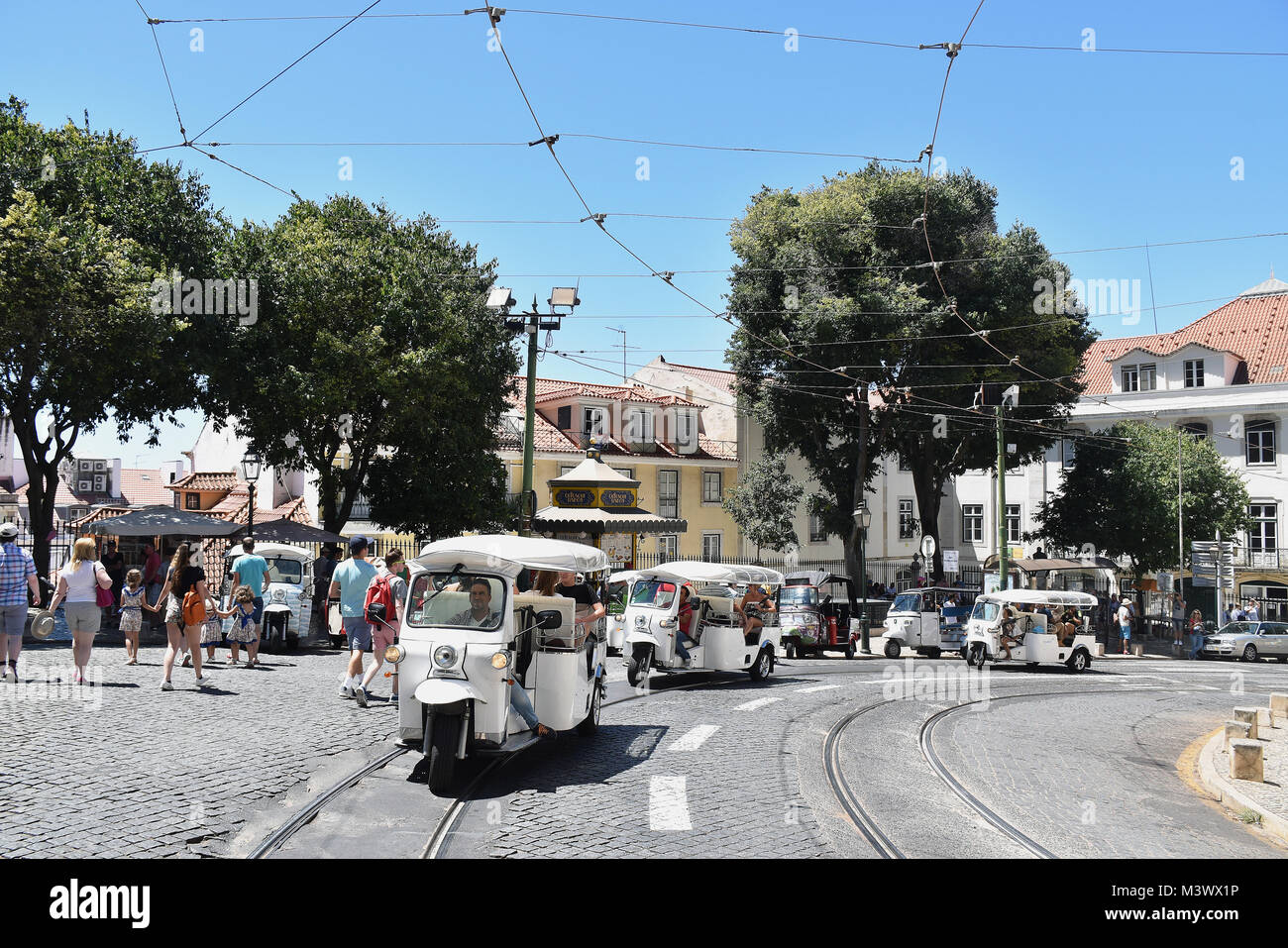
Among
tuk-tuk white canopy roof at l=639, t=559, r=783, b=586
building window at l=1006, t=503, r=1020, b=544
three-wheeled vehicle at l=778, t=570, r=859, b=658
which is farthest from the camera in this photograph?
building window at l=1006, t=503, r=1020, b=544

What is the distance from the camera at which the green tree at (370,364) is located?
27.4 metres

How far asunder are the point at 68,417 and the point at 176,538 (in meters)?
7.81

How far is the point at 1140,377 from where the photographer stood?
5422 cm

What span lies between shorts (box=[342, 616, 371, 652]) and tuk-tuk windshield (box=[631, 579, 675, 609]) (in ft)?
18.3

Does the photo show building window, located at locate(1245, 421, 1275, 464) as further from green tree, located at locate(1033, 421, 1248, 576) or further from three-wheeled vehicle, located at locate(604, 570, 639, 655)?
three-wheeled vehicle, located at locate(604, 570, 639, 655)

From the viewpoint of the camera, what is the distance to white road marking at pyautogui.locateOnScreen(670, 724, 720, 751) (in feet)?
37.8

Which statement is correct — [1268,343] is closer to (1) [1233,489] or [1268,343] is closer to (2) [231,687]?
(1) [1233,489]

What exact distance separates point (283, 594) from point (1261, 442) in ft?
151

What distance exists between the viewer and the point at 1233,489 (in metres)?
47.2

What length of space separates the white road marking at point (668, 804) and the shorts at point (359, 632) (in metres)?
4.95

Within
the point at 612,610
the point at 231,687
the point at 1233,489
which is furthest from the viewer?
the point at 1233,489

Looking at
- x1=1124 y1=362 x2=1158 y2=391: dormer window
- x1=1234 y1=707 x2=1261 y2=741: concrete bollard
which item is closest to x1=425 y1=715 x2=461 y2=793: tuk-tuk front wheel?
x1=1234 y1=707 x2=1261 y2=741: concrete bollard

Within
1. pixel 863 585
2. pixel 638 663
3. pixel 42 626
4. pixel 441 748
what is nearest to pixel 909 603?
pixel 863 585
